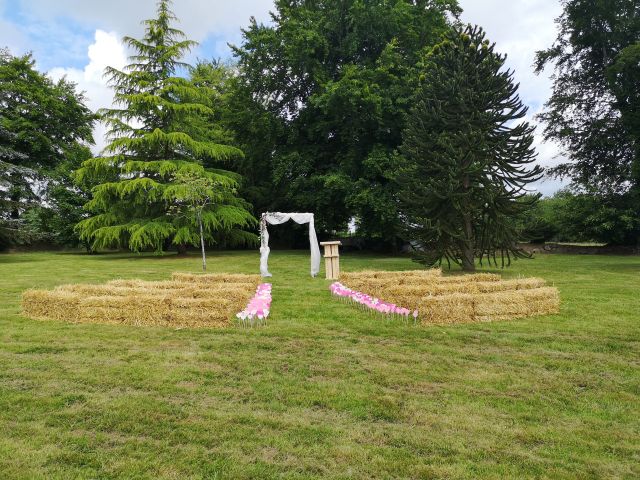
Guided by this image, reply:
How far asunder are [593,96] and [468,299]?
25.5 metres

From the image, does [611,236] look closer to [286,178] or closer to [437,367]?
[286,178]

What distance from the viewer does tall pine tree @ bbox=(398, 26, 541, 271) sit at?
13953 mm

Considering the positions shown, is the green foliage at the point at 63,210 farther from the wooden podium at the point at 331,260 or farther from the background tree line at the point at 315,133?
the wooden podium at the point at 331,260

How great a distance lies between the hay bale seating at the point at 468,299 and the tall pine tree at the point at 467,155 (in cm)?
498

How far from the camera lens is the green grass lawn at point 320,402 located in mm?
2719

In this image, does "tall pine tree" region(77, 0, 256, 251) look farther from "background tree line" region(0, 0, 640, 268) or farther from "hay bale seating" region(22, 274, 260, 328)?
"hay bale seating" region(22, 274, 260, 328)

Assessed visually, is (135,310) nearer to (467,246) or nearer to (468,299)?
(468,299)

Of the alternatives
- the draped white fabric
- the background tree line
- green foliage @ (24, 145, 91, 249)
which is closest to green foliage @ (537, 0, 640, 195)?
the background tree line

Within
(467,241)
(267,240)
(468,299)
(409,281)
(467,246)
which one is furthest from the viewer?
(267,240)

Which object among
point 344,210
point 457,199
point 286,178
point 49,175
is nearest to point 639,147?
point 457,199

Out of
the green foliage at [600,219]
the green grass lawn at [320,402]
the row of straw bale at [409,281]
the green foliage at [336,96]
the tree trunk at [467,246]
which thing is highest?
the green foliage at [336,96]

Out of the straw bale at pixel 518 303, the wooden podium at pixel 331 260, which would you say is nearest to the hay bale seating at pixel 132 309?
the straw bale at pixel 518 303

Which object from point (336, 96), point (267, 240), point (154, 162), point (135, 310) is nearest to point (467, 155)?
point (267, 240)

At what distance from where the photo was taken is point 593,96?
2625cm
